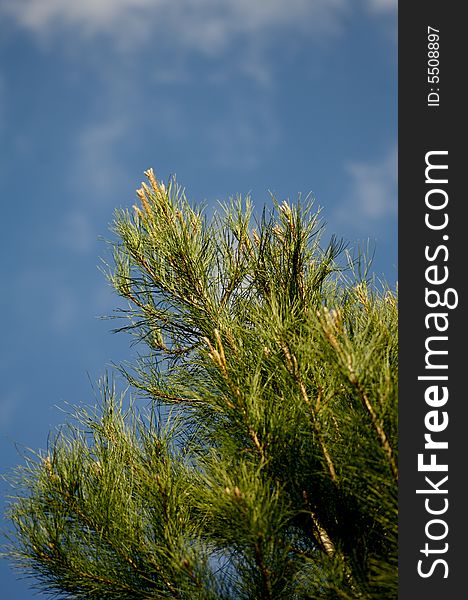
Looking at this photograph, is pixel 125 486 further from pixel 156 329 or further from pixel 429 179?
pixel 429 179

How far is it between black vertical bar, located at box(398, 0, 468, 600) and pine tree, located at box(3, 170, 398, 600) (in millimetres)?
48

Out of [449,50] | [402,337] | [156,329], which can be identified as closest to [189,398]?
[156,329]

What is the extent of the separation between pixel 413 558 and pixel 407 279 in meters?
0.45

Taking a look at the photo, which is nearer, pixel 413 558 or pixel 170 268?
pixel 413 558

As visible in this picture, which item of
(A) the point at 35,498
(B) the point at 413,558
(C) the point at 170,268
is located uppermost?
(C) the point at 170,268

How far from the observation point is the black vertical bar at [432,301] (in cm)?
109

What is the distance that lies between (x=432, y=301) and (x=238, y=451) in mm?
499

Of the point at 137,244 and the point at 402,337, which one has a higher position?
the point at 137,244

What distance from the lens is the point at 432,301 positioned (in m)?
1.19

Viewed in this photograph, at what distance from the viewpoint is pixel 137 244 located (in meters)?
1.89

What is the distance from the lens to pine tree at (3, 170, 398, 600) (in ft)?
3.93

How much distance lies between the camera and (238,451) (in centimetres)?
142

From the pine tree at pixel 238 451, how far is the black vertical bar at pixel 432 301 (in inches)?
1.9

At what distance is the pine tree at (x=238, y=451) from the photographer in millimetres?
1198
